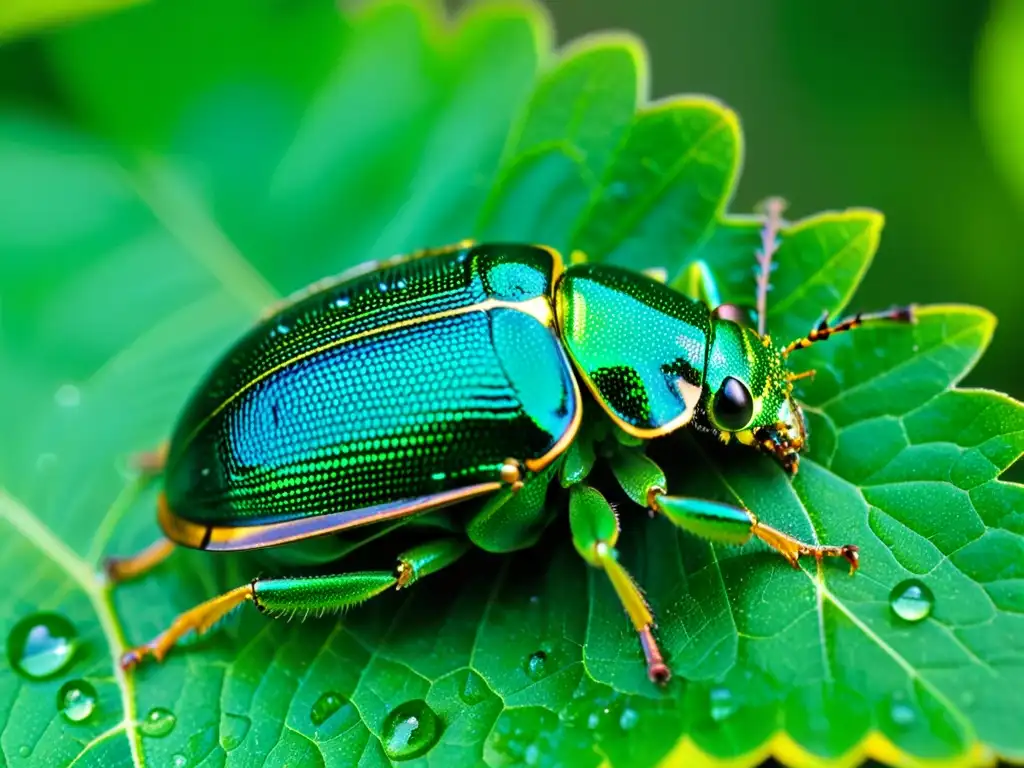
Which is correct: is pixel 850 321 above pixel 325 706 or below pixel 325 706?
above

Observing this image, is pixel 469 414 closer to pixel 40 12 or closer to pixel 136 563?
pixel 136 563

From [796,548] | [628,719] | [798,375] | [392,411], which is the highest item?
[798,375]

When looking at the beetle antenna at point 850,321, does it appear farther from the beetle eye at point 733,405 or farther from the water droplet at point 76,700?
the water droplet at point 76,700

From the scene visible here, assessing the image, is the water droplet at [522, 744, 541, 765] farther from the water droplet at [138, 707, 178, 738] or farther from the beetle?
the water droplet at [138, 707, 178, 738]

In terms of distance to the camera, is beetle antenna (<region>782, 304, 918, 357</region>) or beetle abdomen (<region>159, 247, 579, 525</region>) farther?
beetle antenna (<region>782, 304, 918, 357</region>)

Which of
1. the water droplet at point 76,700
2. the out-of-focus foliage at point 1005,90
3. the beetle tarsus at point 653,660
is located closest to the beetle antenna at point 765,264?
the beetle tarsus at point 653,660

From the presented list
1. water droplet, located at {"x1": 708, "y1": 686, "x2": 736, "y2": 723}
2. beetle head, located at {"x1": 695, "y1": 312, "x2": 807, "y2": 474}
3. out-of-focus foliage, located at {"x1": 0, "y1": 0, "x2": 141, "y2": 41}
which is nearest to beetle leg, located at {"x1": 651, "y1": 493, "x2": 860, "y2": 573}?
beetle head, located at {"x1": 695, "y1": 312, "x2": 807, "y2": 474}

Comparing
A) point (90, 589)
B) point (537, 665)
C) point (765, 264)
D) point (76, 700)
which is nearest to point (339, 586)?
point (537, 665)
